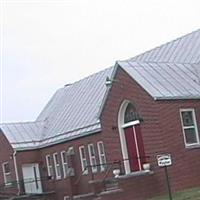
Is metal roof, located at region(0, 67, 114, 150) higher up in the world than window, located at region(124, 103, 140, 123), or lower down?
higher up

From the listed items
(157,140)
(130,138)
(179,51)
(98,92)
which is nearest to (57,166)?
(98,92)

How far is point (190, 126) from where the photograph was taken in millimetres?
31766

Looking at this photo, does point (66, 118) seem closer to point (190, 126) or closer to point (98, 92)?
point (98, 92)

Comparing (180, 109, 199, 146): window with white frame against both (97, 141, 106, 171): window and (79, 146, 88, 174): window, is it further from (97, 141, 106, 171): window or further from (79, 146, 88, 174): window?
(79, 146, 88, 174): window

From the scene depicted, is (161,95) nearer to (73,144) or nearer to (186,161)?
(186,161)

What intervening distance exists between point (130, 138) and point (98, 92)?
11.3m

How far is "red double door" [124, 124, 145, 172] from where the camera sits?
3375 cm

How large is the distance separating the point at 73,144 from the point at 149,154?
37.6 ft

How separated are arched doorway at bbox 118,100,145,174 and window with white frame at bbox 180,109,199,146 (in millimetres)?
2467

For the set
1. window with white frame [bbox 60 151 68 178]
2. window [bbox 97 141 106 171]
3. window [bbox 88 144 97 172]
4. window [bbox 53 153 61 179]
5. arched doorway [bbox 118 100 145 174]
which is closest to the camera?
arched doorway [bbox 118 100 145 174]

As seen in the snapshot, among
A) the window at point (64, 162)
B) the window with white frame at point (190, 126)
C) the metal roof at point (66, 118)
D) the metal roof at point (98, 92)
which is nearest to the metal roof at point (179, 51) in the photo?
the metal roof at point (98, 92)

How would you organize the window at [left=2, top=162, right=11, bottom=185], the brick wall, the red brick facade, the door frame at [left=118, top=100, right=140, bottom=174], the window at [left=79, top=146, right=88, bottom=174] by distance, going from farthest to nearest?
the window at [left=2, top=162, right=11, bottom=185] < the brick wall < the window at [left=79, top=146, right=88, bottom=174] < the door frame at [left=118, top=100, right=140, bottom=174] < the red brick facade

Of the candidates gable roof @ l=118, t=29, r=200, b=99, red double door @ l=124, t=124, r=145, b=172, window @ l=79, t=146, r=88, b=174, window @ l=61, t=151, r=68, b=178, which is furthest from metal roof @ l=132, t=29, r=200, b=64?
window @ l=61, t=151, r=68, b=178

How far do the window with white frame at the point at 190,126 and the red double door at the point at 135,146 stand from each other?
269 centimetres
